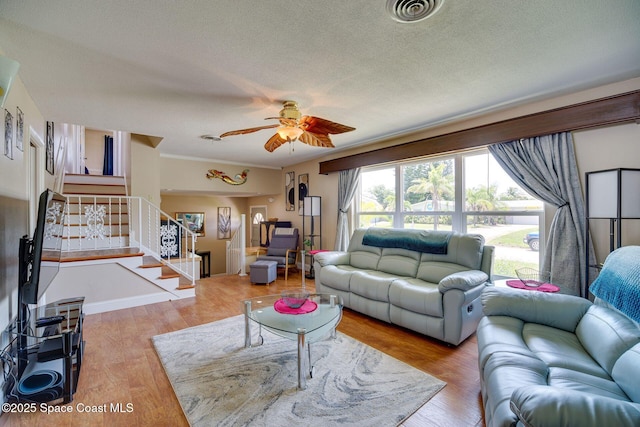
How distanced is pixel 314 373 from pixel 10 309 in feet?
7.46

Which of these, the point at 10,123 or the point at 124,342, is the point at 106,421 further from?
the point at 10,123

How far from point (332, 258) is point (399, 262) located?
963mm

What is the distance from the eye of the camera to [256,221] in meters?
7.97

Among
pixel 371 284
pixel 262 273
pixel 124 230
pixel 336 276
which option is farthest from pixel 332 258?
pixel 124 230

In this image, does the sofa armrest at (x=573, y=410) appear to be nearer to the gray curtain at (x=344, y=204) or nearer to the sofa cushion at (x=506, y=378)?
the sofa cushion at (x=506, y=378)

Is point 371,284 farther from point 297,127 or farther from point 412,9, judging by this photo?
point 412,9

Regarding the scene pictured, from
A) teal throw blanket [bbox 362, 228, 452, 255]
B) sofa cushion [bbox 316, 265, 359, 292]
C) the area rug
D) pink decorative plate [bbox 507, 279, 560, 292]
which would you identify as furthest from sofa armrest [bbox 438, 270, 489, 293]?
sofa cushion [bbox 316, 265, 359, 292]

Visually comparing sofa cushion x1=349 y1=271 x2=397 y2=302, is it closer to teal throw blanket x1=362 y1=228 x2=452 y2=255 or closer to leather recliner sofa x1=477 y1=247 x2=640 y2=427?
teal throw blanket x1=362 y1=228 x2=452 y2=255

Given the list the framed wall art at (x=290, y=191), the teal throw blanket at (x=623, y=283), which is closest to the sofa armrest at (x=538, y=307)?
the teal throw blanket at (x=623, y=283)

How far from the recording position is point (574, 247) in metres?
2.61

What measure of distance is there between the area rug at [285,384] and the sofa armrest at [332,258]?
1315 millimetres

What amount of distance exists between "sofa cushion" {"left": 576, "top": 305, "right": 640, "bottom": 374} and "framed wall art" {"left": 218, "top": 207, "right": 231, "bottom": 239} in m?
8.17

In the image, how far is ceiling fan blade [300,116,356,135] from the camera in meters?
2.55

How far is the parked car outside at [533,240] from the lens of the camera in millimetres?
3021
